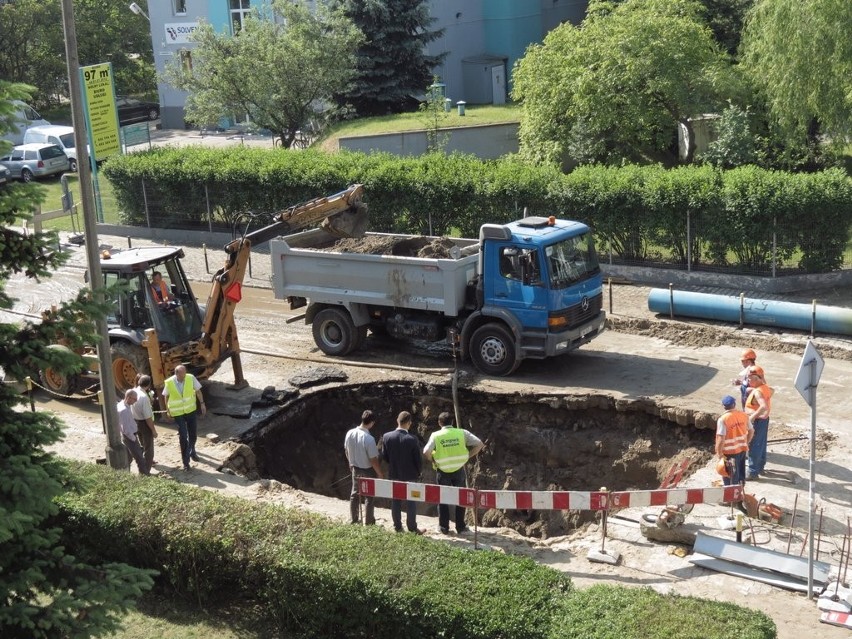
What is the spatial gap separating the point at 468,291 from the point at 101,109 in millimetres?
14251

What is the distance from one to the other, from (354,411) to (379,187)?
28.0ft

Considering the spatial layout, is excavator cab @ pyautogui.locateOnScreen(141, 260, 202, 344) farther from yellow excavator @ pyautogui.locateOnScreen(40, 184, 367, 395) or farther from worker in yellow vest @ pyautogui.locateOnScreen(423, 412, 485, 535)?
worker in yellow vest @ pyautogui.locateOnScreen(423, 412, 485, 535)

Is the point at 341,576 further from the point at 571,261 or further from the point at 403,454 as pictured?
the point at 571,261

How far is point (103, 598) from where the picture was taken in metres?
8.00

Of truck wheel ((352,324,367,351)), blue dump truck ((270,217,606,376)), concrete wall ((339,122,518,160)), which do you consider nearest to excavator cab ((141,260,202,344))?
blue dump truck ((270,217,606,376))

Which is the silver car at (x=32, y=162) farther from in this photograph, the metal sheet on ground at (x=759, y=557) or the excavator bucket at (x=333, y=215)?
the metal sheet on ground at (x=759, y=557)

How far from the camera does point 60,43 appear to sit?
51812 mm

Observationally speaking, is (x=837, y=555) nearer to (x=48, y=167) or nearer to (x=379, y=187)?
(x=379, y=187)

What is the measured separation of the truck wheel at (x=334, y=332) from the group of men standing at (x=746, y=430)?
7.17 meters

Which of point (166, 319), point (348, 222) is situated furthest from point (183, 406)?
point (348, 222)

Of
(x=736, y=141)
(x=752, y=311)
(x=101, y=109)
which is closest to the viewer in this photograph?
(x=752, y=311)

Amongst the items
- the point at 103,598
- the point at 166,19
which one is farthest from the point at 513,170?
the point at 166,19

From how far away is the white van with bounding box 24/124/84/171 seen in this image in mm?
40250

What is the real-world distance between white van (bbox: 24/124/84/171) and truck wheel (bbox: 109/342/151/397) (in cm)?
2495
